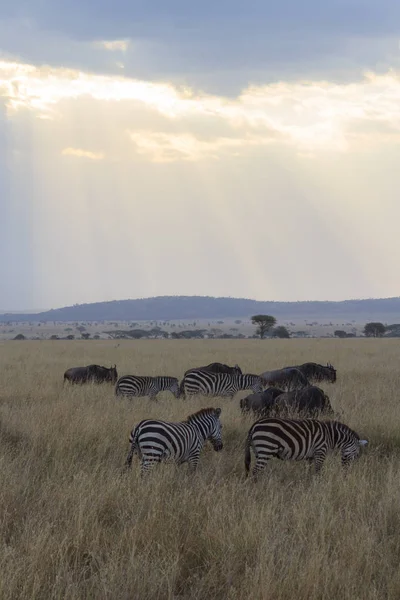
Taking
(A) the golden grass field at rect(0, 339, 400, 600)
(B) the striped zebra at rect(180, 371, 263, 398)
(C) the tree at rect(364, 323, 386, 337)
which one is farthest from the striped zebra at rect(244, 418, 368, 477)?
(C) the tree at rect(364, 323, 386, 337)

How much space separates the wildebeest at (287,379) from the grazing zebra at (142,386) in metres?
2.71

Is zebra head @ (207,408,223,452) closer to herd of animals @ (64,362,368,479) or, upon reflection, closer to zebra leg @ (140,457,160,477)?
herd of animals @ (64,362,368,479)

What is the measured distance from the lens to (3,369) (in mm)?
21906

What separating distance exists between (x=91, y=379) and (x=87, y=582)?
13.1 metres

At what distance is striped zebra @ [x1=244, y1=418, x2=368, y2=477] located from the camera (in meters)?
7.72

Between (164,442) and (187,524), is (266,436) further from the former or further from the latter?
(187,524)

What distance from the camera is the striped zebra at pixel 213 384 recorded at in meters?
15.6

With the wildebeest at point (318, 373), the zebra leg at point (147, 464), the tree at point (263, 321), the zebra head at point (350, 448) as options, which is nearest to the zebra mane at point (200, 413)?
the zebra leg at point (147, 464)

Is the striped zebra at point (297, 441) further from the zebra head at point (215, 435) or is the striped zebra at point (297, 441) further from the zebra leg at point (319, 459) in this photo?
the zebra head at point (215, 435)

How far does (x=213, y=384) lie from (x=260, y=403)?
354 cm

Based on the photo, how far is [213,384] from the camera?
15.7 metres

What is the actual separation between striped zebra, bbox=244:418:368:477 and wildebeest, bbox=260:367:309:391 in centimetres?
758

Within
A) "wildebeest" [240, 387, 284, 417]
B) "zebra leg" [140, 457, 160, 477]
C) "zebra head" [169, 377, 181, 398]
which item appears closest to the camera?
"zebra leg" [140, 457, 160, 477]

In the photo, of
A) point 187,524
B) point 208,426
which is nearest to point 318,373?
point 208,426
